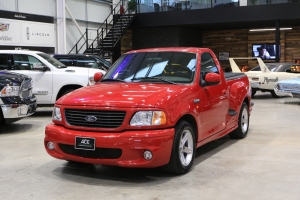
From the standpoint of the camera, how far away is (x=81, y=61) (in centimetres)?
1502

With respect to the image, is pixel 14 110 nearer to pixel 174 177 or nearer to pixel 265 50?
pixel 174 177

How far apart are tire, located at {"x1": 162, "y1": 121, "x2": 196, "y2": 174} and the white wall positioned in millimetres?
15942

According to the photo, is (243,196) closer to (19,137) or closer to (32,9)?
(19,137)

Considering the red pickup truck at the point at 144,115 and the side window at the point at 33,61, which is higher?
the side window at the point at 33,61

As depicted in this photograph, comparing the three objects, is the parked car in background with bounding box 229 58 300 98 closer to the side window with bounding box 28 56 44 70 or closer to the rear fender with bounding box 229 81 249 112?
the side window with bounding box 28 56 44 70

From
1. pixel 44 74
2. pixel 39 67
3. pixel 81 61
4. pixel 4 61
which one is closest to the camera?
pixel 39 67

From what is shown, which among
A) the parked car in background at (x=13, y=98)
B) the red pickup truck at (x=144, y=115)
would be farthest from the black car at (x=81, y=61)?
the red pickup truck at (x=144, y=115)

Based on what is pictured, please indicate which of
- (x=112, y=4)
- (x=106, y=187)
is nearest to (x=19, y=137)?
(x=106, y=187)

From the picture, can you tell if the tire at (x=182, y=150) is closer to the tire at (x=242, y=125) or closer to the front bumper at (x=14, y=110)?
the tire at (x=242, y=125)

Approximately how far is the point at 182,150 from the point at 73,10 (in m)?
19.9

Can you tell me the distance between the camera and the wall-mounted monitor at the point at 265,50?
2805cm

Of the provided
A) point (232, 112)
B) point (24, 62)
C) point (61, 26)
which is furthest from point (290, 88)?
point (61, 26)

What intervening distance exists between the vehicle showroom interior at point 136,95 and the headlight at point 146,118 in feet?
0.99

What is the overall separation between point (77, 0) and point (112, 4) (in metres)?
3.31
